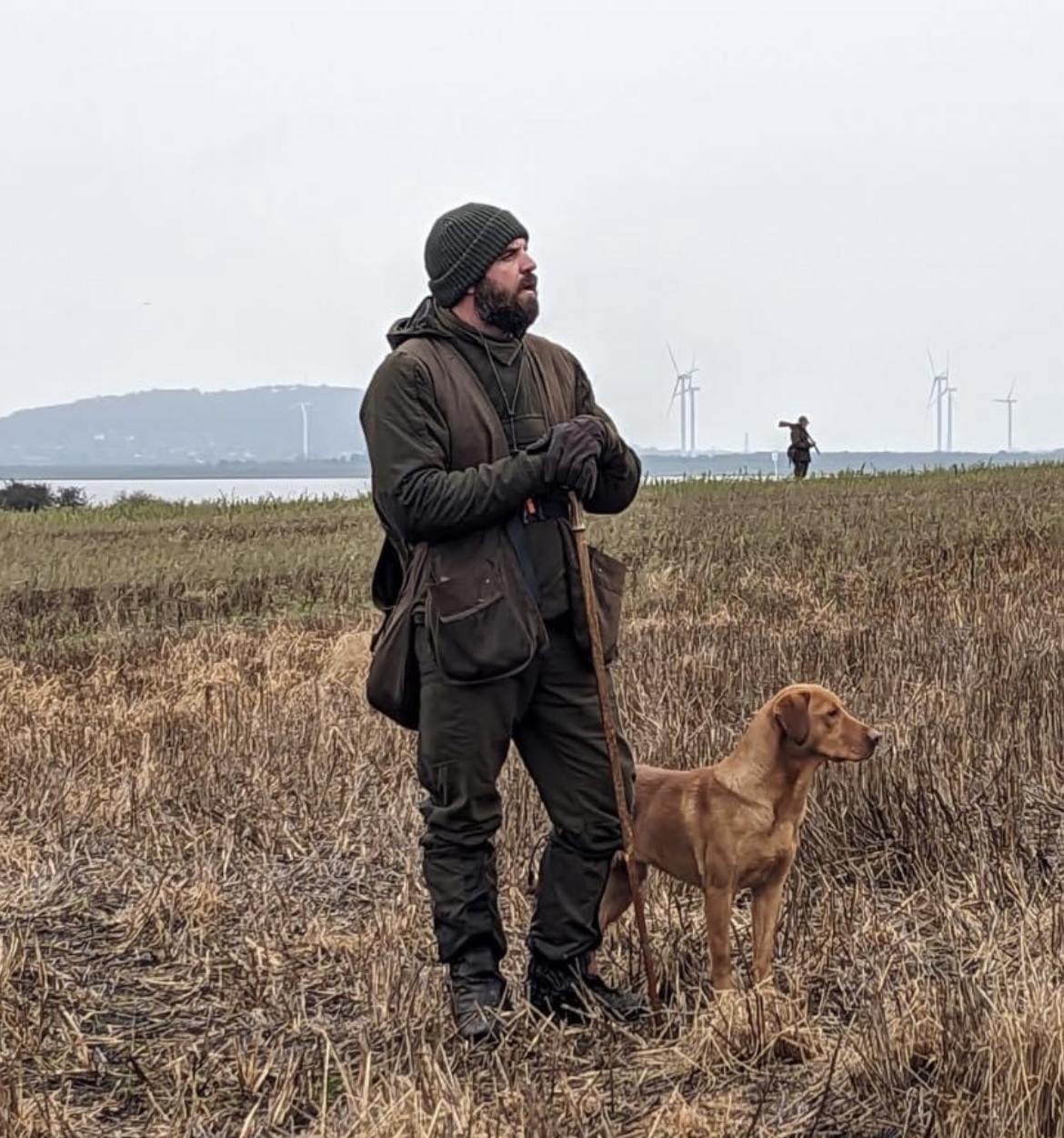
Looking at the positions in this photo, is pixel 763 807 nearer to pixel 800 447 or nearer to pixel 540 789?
pixel 540 789

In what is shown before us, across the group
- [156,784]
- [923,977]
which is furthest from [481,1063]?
[156,784]

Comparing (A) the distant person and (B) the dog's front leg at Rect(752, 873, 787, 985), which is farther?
(A) the distant person

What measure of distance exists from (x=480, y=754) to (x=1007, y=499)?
1567 cm

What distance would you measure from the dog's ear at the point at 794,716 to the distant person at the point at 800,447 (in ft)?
90.0

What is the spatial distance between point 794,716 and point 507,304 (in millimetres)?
1333

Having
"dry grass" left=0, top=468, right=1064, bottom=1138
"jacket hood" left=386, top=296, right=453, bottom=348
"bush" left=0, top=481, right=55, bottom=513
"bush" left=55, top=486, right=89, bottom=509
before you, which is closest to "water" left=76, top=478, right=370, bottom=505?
"bush" left=55, top=486, right=89, bottom=509

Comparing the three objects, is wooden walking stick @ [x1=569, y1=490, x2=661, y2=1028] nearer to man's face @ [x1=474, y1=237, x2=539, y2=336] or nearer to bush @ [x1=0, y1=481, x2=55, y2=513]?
man's face @ [x1=474, y1=237, x2=539, y2=336]

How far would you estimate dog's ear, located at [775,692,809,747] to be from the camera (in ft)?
14.0

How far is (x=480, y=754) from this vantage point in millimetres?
4234

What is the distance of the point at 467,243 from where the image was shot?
427cm

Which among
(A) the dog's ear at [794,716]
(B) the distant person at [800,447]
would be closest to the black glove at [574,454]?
(A) the dog's ear at [794,716]

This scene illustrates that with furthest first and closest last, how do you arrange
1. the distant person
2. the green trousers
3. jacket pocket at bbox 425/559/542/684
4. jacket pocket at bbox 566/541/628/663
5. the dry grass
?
1. the distant person
2. jacket pocket at bbox 566/541/628/663
3. the green trousers
4. jacket pocket at bbox 425/559/542/684
5. the dry grass

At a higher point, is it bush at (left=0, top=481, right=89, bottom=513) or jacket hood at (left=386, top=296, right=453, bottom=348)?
jacket hood at (left=386, top=296, right=453, bottom=348)

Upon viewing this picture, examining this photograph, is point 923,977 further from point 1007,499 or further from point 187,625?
point 1007,499
